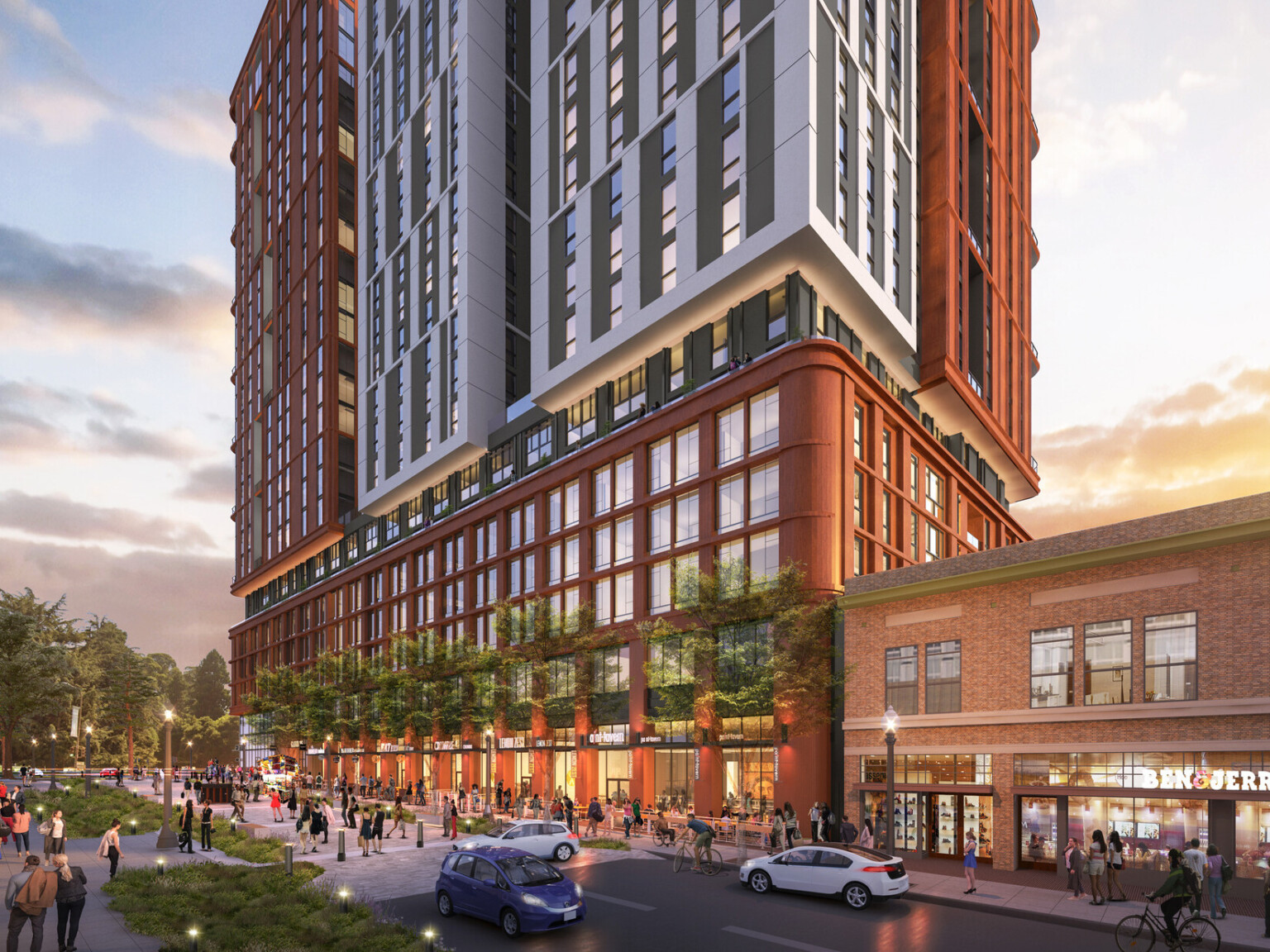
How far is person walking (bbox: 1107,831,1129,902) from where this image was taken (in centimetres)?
2398

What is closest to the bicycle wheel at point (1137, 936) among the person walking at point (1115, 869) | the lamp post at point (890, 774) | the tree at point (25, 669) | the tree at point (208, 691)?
the person walking at point (1115, 869)

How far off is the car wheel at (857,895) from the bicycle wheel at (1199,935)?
22.7 feet

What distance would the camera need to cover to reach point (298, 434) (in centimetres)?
10519

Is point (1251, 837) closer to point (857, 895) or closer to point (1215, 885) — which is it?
point (1215, 885)

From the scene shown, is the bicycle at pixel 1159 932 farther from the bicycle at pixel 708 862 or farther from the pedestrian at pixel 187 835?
the pedestrian at pixel 187 835

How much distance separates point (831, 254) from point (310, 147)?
81.2 metres

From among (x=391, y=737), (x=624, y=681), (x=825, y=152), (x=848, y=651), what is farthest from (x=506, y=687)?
(x=825, y=152)

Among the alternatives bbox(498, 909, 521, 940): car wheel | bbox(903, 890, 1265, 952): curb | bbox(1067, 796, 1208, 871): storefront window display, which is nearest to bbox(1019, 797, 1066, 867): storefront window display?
bbox(1067, 796, 1208, 871): storefront window display

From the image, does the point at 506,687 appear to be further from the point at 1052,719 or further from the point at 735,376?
the point at 1052,719

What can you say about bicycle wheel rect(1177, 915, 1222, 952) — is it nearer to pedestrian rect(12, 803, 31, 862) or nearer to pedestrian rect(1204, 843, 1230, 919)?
pedestrian rect(1204, 843, 1230, 919)

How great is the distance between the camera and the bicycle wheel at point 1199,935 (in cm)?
1873

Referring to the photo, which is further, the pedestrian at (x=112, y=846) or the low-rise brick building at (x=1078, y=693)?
the pedestrian at (x=112, y=846)

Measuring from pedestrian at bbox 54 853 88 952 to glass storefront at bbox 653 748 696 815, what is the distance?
32.3m

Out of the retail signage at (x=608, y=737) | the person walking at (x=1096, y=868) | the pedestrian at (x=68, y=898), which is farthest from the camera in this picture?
the retail signage at (x=608, y=737)
